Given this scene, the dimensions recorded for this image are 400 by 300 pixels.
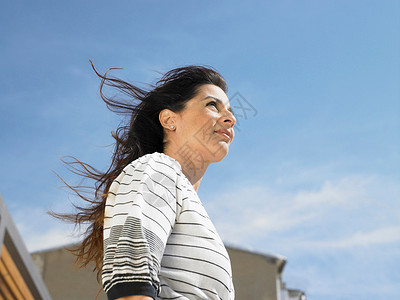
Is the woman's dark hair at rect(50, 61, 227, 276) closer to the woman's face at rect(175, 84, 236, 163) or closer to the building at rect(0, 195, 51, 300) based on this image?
the woman's face at rect(175, 84, 236, 163)

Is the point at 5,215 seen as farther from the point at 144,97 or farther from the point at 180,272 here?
the point at 180,272

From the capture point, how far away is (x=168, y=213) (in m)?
1.45

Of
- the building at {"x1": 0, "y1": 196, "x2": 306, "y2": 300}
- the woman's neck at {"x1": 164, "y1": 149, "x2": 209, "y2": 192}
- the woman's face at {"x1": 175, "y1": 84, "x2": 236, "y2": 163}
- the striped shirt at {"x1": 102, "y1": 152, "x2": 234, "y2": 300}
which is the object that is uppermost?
the building at {"x1": 0, "y1": 196, "x2": 306, "y2": 300}

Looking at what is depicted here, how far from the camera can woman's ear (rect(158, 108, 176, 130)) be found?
209cm

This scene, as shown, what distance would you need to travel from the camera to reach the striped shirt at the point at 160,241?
129 cm

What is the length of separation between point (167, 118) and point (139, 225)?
0.83 m

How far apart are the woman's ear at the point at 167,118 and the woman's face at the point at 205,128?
20mm

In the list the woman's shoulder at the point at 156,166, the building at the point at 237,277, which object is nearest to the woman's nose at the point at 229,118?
the woman's shoulder at the point at 156,166

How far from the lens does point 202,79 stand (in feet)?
7.51

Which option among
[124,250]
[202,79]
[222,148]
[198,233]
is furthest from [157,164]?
[202,79]

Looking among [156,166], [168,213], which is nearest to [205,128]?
[156,166]

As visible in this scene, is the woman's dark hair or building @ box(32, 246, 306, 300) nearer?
the woman's dark hair

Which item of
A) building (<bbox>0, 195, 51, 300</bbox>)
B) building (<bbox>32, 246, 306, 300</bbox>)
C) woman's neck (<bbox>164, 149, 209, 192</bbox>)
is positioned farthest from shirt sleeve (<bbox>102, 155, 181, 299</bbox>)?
building (<bbox>32, 246, 306, 300</bbox>)

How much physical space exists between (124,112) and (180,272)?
1.15 metres
